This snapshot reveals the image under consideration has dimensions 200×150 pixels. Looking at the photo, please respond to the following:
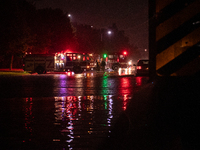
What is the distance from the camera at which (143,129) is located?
562 cm

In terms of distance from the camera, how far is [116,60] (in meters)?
45.2

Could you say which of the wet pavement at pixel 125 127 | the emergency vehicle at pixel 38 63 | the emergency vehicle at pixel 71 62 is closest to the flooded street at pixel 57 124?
the wet pavement at pixel 125 127

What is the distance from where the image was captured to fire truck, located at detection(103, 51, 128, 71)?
146 ft

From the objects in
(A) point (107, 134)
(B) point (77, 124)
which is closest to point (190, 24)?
(A) point (107, 134)

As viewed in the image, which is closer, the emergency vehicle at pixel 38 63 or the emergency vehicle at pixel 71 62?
the emergency vehicle at pixel 38 63

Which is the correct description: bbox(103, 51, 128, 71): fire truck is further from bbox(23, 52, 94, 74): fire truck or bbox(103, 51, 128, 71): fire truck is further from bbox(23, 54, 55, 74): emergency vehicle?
bbox(23, 54, 55, 74): emergency vehicle

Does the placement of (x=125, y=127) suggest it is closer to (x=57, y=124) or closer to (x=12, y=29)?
(x=57, y=124)

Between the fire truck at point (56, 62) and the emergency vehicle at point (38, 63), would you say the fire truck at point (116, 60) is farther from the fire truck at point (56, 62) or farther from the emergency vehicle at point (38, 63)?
the emergency vehicle at point (38, 63)

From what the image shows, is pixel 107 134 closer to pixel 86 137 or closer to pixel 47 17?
pixel 86 137

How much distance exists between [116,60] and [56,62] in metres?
12.7

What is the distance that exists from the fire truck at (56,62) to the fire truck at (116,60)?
897 centimetres

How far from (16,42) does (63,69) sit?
885 cm

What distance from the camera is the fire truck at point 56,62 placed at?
114ft

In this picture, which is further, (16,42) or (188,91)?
(16,42)
